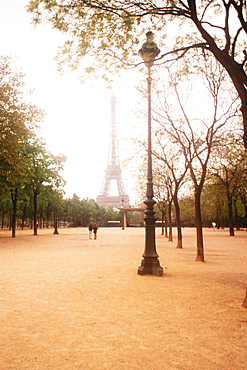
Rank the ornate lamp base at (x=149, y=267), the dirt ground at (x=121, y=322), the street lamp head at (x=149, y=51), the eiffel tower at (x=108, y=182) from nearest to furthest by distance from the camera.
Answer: the dirt ground at (x=121, y=322)
the street lamp head at (x=149, y=51)
the ornate lamp base at (x=149, y=267)
the eiffel tower at (x=108, y=182)

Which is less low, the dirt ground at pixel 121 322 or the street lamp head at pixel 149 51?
the street lamp head at pixel 149 51

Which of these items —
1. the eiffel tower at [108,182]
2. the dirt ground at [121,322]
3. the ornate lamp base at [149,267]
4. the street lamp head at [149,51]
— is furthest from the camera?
the eiffel tower at [108,182]

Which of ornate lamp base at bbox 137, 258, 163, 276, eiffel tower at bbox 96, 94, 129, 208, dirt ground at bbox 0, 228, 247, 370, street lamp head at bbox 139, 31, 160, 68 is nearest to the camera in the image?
dirt ground at bbox 0, 228, 247, 370

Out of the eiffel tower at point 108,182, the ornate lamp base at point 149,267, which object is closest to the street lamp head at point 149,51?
the ornate lamp base at point 149,267

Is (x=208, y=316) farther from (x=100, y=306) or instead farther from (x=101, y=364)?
(x=101, y=364)

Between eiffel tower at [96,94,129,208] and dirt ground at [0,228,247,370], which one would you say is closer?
dirt ground at [0,228,247,370]

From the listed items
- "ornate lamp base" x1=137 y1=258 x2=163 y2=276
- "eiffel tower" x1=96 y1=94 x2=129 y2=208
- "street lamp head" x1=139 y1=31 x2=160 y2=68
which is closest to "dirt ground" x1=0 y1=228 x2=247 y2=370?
"ornate lamp base" x1=137 y1=258 x2=163 y2=276

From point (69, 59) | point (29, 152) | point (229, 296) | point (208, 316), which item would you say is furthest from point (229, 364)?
point (29, 152)

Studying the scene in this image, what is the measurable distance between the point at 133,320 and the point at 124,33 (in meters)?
6.67

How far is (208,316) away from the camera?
18.3ft

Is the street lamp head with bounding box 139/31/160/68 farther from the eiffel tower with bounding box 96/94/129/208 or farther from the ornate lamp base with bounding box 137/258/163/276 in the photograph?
the eiffel tower with bounding box 96/94/129/208

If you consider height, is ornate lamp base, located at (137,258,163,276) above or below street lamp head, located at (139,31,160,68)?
below

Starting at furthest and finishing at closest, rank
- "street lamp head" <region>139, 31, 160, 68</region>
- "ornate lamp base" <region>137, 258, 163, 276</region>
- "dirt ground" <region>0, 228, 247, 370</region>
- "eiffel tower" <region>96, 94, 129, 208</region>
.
Answer: "eiffel tower" <region>96, 94, 129, 208</region>, "ornate lamp base" <region>137, 258, 163, 276</region>, "street lamp head" <region>139, 31, 160, 68</region>, "dirt ground" <region>0, 228, 247, 370</region>

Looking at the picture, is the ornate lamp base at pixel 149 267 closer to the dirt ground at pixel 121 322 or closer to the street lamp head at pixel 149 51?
the dirt ground at pixel 121 322
